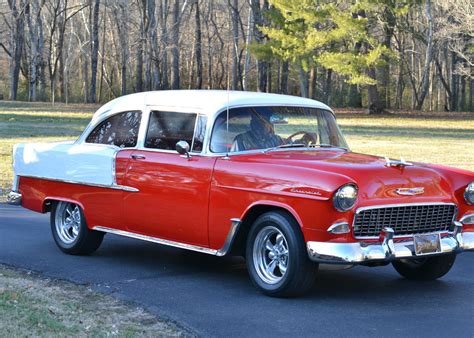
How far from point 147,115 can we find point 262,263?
222 cm

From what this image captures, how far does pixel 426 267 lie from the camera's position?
27.3 ft

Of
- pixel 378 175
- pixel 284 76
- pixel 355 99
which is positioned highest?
pixel 284 76

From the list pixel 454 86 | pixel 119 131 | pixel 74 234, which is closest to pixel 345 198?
pixel 119 131

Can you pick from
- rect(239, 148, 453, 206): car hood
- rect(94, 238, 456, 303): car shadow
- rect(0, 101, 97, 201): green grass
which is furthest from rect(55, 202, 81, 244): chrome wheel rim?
rect(0, 101, 97, 201): green grass

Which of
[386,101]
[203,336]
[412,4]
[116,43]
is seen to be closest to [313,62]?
[412,4]

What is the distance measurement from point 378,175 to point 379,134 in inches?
1083

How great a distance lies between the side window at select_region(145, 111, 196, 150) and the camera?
854cm

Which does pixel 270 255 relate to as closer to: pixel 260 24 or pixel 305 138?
pixel 305 138

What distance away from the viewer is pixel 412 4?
46094 mm

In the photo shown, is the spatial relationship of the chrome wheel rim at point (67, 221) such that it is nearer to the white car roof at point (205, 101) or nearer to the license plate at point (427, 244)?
the white car roof at point (205, 101)

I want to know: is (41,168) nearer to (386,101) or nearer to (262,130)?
(262,130)

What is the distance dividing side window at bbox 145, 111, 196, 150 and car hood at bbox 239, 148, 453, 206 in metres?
0.87

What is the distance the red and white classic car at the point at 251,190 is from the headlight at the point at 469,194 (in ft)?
0.05

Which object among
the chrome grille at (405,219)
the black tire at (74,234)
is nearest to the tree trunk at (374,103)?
the black tire at (74,234)
